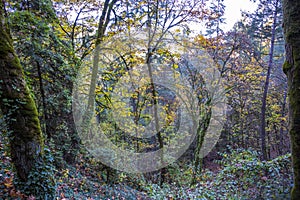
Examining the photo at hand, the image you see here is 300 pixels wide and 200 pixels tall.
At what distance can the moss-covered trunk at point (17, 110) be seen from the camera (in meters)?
3.10

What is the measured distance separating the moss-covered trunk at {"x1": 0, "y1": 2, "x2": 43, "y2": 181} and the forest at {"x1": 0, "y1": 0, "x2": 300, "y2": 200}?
0.05 ft

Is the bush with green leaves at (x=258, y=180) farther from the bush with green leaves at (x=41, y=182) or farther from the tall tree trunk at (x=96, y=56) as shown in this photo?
the tall tree trunk at (x=96, y=56)

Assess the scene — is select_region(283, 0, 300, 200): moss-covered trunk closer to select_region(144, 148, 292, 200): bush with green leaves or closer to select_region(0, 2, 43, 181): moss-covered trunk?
select_region(144, 148, 292, 200): bush with green leaves

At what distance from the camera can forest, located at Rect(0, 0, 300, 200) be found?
326 centimetres

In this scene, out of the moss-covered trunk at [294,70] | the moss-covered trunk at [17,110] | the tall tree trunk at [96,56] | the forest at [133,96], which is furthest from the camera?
the tall tree trunk at [96,56]

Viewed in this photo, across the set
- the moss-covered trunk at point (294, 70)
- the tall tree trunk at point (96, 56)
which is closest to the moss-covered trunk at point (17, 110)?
the moss-covered trunk at point (294, 70)

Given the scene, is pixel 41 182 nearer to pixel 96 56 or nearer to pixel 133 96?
pixel 96 56

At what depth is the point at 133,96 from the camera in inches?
370

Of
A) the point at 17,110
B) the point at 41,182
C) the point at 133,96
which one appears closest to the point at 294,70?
the point at 17,110

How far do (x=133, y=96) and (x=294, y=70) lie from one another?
7.40m

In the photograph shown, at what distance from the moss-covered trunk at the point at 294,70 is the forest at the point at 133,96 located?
0.01m

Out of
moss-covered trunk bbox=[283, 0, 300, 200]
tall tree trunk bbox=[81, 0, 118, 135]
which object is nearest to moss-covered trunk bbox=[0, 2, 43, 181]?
moss-covered trunk bbox=[283, 0, 300, 200]

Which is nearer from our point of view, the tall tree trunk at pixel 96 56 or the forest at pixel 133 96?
the forest at pixel 133 96

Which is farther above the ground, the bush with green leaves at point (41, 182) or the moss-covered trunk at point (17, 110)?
the moss-covered trunk at point (17, 110)
